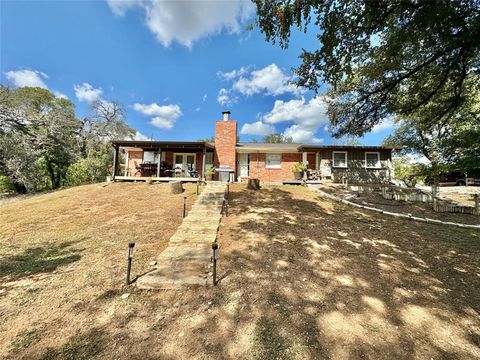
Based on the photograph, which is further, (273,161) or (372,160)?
(273,161)

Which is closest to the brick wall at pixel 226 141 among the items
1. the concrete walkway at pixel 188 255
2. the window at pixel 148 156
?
the window at pixel 148 156

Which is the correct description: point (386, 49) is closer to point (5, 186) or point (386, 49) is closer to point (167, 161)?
point (167, 161)

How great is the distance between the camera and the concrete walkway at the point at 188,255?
443 cm

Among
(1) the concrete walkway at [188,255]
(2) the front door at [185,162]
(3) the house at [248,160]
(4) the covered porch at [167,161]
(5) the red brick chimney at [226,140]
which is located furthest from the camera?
(2) the front door at [185,162]

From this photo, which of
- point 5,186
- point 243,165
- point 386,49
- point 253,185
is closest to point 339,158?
point 243,165

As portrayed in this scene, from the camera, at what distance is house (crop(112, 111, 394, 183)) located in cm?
1731

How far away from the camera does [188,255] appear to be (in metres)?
5.56

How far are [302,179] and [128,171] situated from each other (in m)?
13.6

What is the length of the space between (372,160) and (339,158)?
234 centimetres

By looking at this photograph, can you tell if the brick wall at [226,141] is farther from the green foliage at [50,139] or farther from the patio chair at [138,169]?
the green foliage at [50,139]

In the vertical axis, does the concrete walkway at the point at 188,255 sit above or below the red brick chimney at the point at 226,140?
below

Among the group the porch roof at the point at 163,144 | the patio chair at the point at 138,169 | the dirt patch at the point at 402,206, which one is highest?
the porch roof at the point at 163,144

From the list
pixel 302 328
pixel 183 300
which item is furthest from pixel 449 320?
pixel 183 300

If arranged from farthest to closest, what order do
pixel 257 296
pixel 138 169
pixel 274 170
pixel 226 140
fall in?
pixel 274 170 → pixel 226 140 → pixel 138 169 → pixel 257 296
